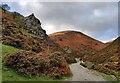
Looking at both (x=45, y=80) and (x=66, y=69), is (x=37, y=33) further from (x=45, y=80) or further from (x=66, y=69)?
(x=45, y=80)

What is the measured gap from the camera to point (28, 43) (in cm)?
4762

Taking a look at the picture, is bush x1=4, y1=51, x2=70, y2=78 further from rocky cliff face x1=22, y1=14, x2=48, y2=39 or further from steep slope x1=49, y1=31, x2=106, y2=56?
steep slope x1=49, y1=31, x2=106, y2=56

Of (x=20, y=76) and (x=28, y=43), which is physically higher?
(x=28, y=43)

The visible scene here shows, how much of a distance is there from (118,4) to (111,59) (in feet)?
39.0

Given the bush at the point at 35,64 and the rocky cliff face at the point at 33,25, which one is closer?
the bush at the point at 35,64

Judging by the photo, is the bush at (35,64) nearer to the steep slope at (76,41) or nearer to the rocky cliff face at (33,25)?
the rocky cliff face at (33,25)

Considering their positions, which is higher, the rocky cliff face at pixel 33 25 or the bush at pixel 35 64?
the rocky cliff face at pixel 33 25

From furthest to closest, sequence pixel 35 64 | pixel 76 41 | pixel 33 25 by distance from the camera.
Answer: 1. pixel 76 41
2. pixel 33 25
3. pixel 35 64

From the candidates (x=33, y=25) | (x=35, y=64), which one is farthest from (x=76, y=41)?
(x=35, y=64)

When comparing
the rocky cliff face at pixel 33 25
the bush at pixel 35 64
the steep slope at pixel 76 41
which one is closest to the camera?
the bush at pixel 35 64

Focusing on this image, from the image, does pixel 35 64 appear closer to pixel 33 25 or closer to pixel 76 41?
pixel 33 25

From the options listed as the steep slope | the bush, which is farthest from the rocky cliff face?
the bush

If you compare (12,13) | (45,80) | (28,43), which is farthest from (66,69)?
(12,13)

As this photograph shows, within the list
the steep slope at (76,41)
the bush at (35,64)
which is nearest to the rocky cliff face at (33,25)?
the steep slope at (76,41)
